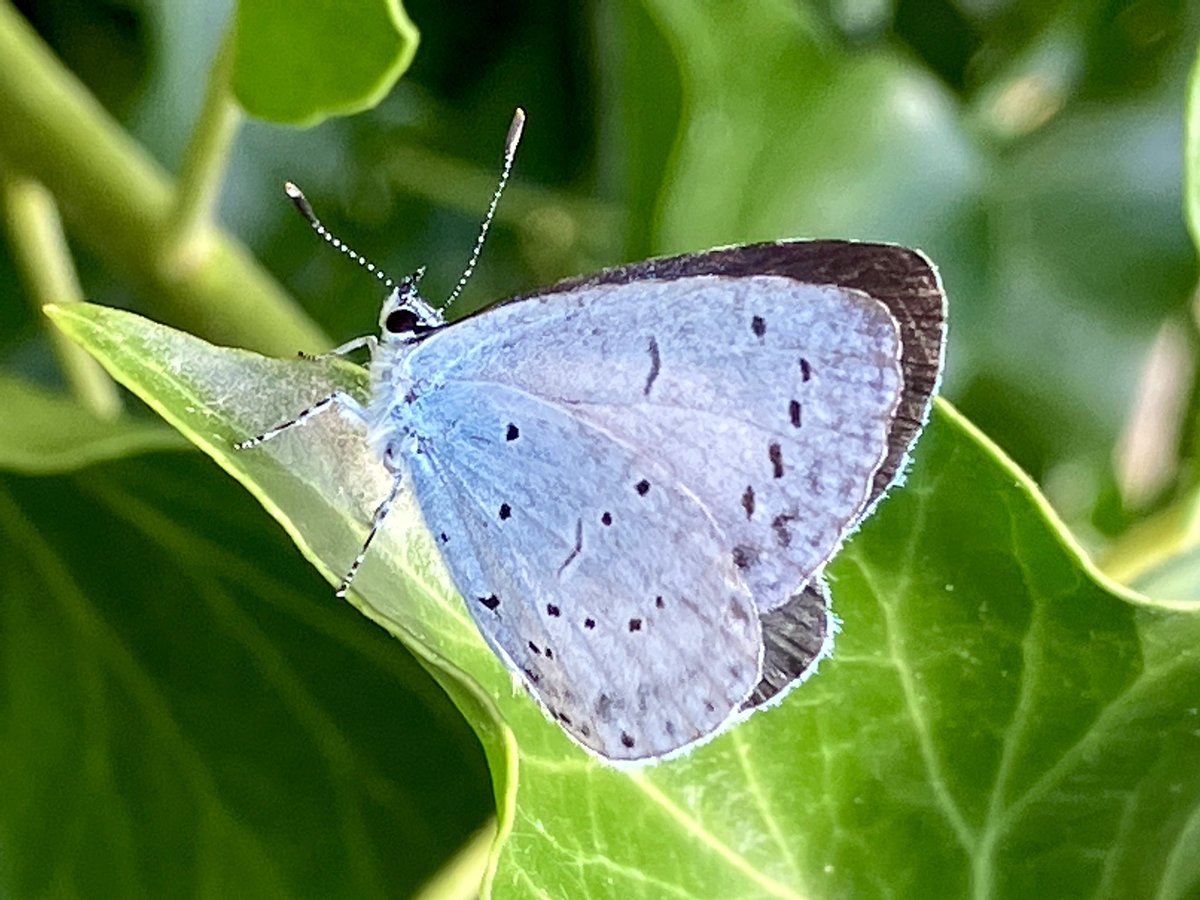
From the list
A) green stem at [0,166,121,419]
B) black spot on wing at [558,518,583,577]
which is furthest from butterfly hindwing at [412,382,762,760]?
green stem at [0,166,121,419]

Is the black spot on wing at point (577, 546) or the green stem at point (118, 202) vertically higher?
the green stem at point (118, 202)

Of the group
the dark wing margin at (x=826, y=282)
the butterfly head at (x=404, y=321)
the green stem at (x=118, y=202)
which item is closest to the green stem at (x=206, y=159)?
the green stem at (x=118, y=202)

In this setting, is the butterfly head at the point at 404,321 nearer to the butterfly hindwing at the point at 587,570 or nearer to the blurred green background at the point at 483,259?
the butterfly hindwing at the point at 587,570

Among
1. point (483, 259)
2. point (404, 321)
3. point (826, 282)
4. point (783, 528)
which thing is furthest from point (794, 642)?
point (483, 259)

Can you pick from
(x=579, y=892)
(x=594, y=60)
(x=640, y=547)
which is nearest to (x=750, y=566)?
(x=640, y=547)

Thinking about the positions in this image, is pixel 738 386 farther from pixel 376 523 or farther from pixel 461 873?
pixel 461 873

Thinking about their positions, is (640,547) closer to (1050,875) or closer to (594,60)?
(1050,875)
